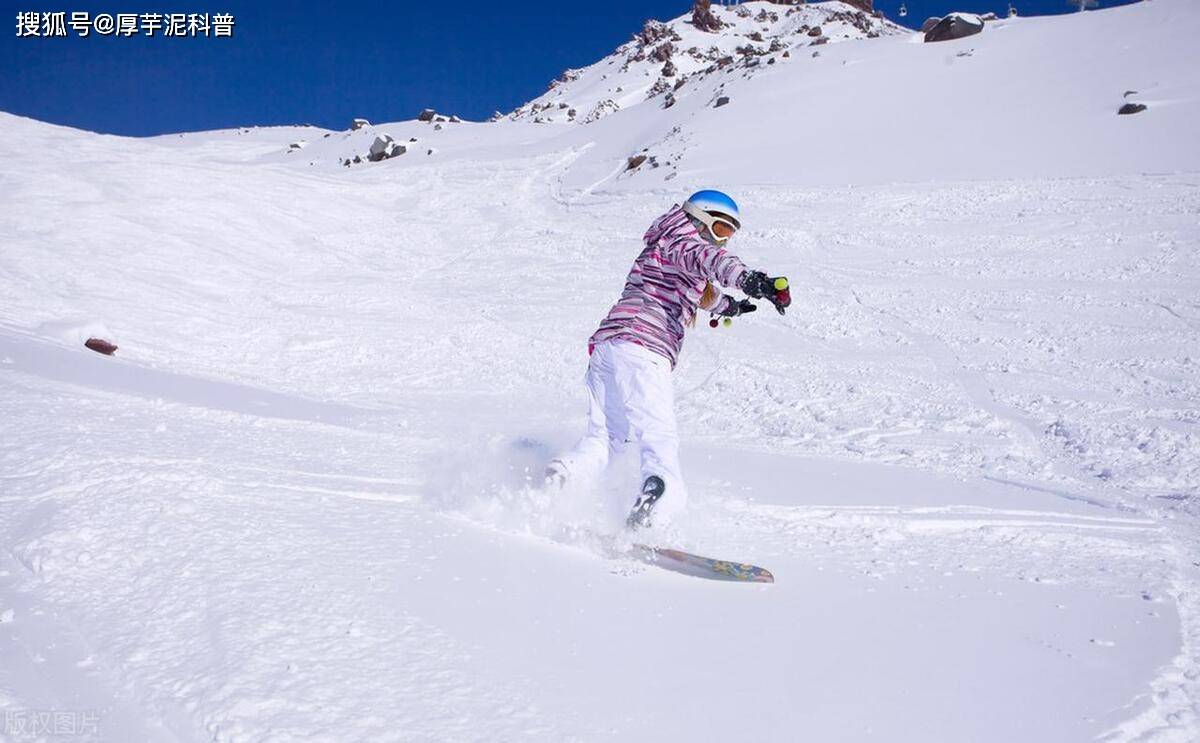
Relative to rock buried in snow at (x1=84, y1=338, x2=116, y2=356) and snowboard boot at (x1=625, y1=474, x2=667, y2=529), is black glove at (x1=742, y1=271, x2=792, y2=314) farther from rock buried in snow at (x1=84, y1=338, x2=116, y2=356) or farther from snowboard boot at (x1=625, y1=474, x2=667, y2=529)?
rock buried in snow at (x1=84, y1=338, x2=116, y2=356)

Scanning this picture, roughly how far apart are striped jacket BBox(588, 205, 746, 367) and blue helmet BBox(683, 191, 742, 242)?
0.20 ft

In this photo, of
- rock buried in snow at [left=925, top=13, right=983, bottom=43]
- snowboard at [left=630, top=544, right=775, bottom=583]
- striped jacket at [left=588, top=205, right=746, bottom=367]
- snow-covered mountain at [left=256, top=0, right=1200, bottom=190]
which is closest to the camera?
snowboard at [left=630, top=544, right=775, bottom=583]

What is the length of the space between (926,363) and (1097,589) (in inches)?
186

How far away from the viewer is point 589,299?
1018cm

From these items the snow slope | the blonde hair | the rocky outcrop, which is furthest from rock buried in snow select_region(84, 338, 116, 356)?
the rocky outcrop

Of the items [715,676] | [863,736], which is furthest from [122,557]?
[863,736]

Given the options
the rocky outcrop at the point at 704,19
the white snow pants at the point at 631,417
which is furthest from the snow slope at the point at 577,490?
the rocky outcrop at the point at 704,19

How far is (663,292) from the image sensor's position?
12.2ft

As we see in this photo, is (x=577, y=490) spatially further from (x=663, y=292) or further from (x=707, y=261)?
(x=707, y=261)

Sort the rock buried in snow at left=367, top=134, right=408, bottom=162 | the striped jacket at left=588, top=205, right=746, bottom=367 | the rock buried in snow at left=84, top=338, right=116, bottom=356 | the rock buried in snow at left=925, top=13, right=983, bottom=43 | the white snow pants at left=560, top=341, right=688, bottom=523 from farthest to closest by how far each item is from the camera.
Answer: the rock buried in snow at left=367, top=134, right=408, bottom=162 → the rock buried in snow at left=925, top=13, right=983, bottom=43 → the rock buried in snow at left=84, top=338, right=116, bottom=356 → the striped jacket at left=588, top=205, right=746, bottom=367 → the white snow pants at left=560, top=341, right=688, bottom=523

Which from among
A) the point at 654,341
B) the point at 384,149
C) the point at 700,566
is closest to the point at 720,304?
the point at 654,341

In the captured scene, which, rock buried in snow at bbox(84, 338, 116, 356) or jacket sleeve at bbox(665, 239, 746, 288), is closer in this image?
jacket sleeve at bbox(665, 239, 746, 288)

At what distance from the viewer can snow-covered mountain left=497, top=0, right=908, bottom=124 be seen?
4681 cm

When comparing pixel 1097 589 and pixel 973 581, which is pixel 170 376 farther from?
pixel 1097 589
